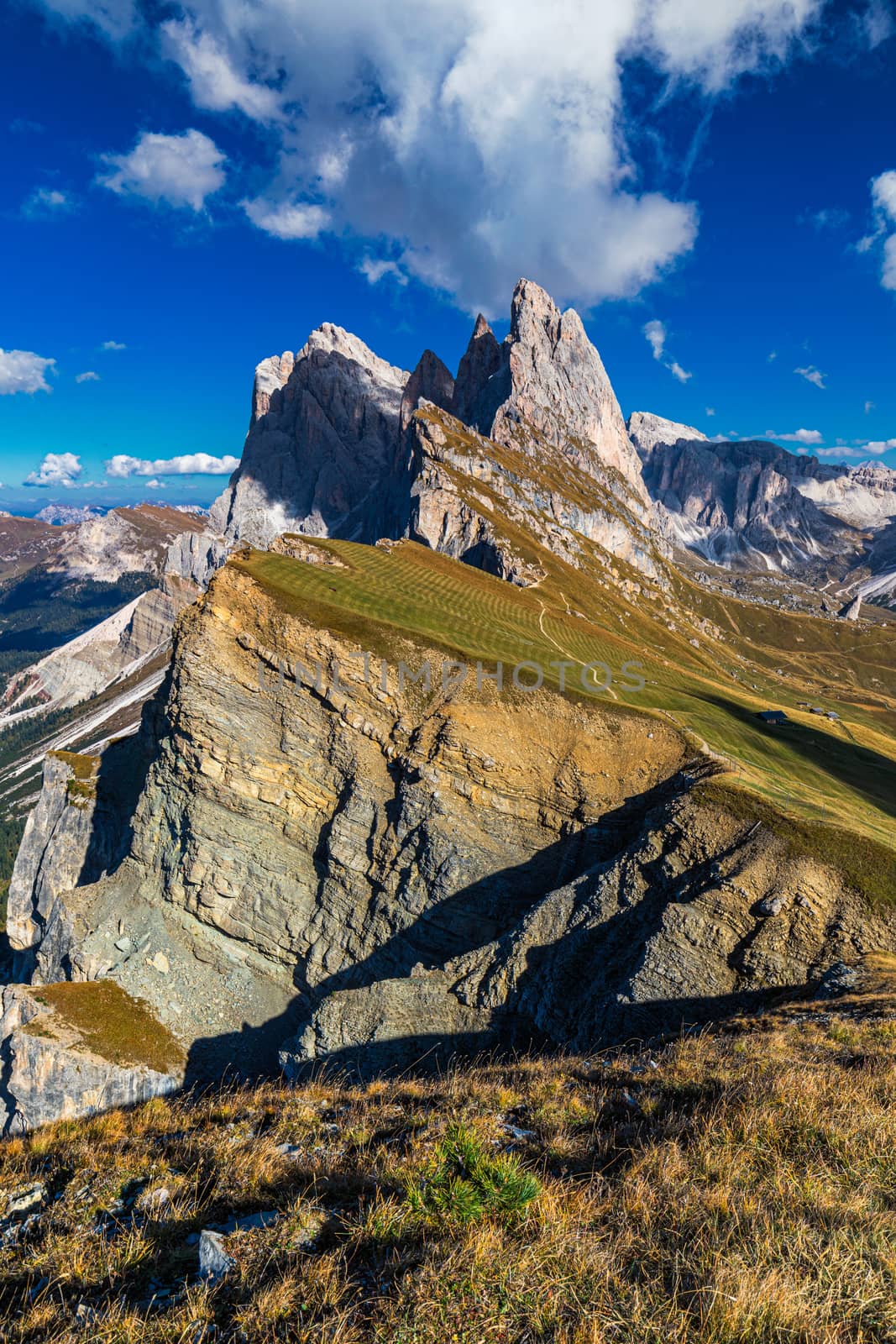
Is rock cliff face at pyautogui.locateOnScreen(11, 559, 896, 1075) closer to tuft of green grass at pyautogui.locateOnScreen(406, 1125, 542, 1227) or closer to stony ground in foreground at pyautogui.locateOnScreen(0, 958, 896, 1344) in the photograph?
stony ground in foreground at pyautogui.locateOnScreen(0, 958, 896, 1344)

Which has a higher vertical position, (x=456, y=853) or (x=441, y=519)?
(x=441, y=519)

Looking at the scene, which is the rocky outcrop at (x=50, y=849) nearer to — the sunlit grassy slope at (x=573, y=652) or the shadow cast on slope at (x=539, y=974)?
the shadow cast on slope at (x=539, y=974)

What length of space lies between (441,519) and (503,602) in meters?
62.6

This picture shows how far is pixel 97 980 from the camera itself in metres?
37.9

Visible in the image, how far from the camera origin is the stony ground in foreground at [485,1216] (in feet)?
14.1

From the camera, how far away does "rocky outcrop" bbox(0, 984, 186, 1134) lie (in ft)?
101

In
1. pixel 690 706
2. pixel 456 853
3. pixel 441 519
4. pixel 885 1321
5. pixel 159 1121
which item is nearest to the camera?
pixel 885 1321

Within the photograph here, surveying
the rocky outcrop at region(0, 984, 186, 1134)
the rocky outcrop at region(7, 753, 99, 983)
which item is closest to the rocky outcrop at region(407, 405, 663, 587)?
the rocky outcrop at region(7, 753, 99, 983)

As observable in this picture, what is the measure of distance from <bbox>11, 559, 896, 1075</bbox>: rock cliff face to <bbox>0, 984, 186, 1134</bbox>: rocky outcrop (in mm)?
2208

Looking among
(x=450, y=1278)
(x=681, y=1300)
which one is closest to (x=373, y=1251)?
(x=450, y=1278)

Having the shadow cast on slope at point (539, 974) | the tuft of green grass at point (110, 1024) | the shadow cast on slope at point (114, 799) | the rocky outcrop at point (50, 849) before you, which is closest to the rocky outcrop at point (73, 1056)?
the tuft of green grass at point (110, 1024)

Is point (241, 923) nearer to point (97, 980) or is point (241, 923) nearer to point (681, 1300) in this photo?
point (97, 980)

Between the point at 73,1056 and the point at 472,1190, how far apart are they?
3717 centimetres

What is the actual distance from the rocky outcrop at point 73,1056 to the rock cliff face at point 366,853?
2.21 meters
